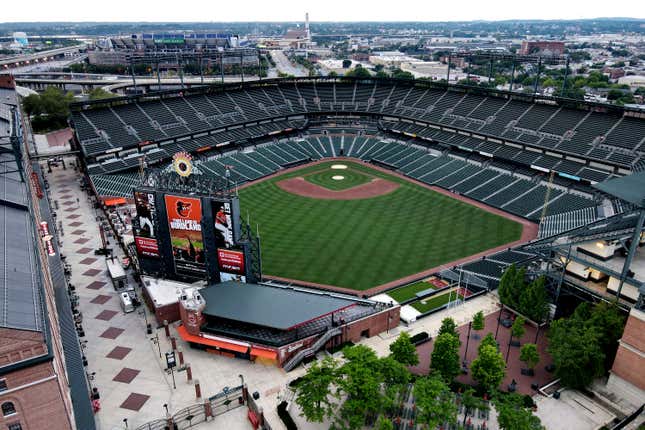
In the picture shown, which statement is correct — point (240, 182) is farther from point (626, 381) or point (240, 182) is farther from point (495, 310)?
point (626, 381)

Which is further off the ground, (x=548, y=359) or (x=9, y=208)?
(x=9, y=208)

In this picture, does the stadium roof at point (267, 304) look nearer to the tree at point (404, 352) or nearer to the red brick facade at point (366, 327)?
the red brick facade at point (366, 327)

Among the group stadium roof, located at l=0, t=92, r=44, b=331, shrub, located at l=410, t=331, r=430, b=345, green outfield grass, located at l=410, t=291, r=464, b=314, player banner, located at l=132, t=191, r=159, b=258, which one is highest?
stadium roof, located at l=0, t=92, r=44, b=331

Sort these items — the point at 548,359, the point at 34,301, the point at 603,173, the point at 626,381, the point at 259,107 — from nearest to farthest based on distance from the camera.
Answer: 1. the point at 34,301
2. the point at 626,381
3. the point at 548,359
4. the point at 603,173
5. the point at 259,107

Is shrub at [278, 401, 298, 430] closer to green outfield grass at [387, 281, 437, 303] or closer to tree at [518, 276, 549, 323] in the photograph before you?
green outfield grass at [387, 281, 437, 303]

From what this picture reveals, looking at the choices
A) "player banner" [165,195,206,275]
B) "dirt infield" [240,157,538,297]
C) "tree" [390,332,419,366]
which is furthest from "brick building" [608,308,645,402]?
"player banner" [165,195,206,275]

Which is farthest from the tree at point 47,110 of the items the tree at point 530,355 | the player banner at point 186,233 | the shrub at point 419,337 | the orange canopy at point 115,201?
the tree at point 530,355

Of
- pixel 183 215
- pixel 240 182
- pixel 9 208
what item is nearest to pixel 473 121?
pixel 240 182

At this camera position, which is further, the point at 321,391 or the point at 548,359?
the point at 548,359

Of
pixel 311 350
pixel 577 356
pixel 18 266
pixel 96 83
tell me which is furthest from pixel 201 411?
pixel 96 83
